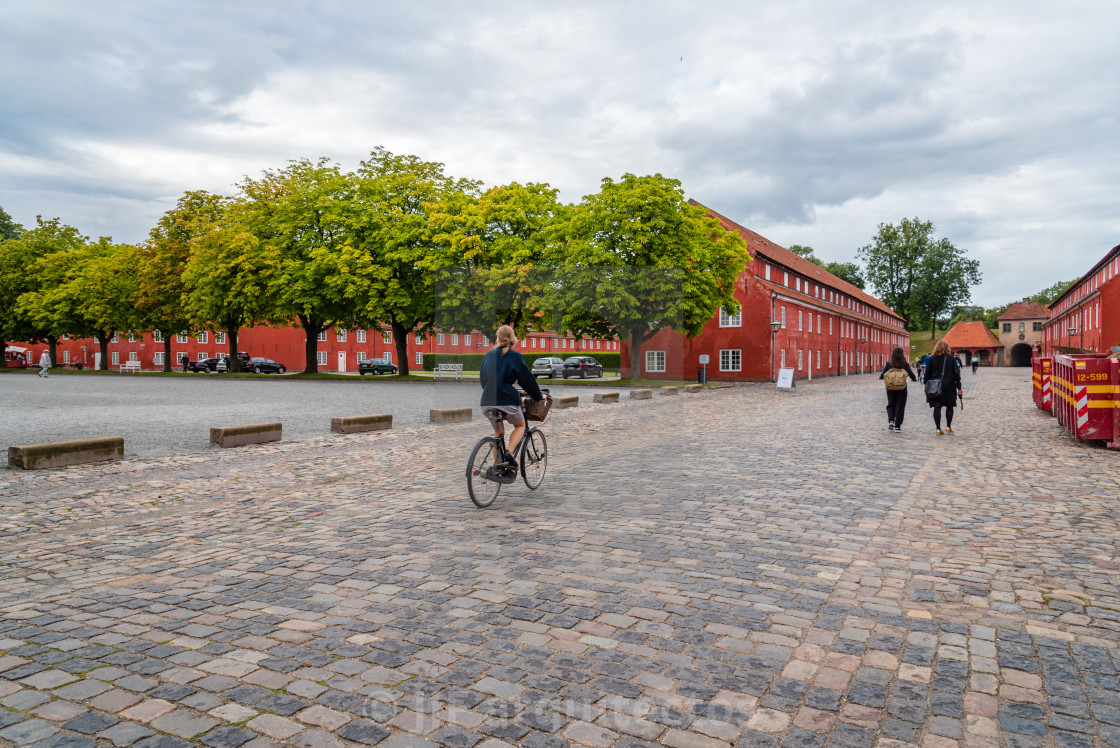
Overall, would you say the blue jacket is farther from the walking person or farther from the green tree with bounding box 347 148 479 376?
the green tree with bounding box 347 148 479 376

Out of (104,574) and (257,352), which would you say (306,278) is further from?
(104,574)

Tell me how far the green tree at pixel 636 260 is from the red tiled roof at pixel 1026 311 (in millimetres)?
92659

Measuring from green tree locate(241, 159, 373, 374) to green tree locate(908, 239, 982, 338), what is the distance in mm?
73727

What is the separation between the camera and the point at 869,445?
1294 cm

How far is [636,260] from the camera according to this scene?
36500 millimetres

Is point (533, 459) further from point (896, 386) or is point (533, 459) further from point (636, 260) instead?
point (636, 260)

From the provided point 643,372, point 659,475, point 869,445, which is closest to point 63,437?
point 659,475

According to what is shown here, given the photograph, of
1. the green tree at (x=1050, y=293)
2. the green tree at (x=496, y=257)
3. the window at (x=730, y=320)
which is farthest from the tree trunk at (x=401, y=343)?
the green tree at (x=1050, y=293)

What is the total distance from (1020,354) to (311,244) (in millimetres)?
103665

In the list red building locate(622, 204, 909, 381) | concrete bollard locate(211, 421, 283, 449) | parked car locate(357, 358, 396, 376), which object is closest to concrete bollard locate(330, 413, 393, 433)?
concrete bollard locate(211, 421, 283, 449)

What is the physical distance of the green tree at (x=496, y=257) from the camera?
36.2 metres

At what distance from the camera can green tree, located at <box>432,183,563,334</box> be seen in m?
36.2

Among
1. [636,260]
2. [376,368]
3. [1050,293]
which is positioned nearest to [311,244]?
[376,368]

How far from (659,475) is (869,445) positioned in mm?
5272
